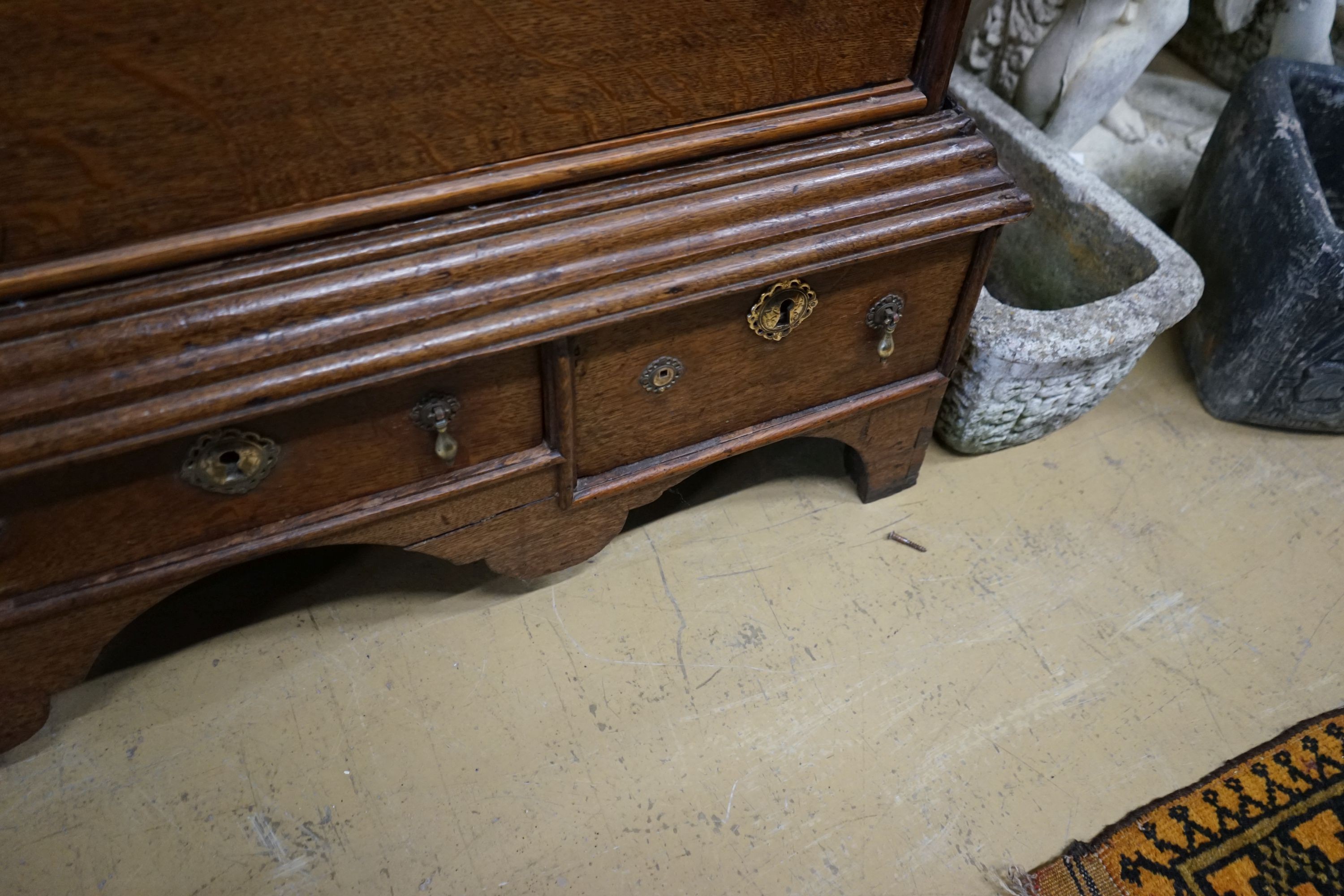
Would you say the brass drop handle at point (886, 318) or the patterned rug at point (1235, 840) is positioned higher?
the brass drop handle at point (886, 318)

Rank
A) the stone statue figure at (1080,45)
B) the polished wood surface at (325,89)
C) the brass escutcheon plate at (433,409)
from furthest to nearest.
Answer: the stone statue figure at (1080,45) < the brass escutcheon plate at (433,409) < the polished wood surface at (325,89)

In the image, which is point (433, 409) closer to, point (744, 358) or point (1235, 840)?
point (744, 358)

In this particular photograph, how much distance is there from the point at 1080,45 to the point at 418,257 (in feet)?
4.00

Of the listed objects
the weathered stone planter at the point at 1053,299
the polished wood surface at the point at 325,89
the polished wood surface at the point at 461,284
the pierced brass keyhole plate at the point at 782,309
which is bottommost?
the weathered stone planter at the point at 1053,299

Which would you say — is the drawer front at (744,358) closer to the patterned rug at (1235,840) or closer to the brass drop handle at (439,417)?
the brass drop handle at (439,417)

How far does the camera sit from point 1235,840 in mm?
1234

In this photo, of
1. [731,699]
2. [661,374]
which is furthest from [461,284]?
[731,699]

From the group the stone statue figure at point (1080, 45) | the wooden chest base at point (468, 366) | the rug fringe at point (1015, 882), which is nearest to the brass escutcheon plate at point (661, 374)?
the wooden chest base at point (468, 366)

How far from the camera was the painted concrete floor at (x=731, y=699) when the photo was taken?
3.85ft

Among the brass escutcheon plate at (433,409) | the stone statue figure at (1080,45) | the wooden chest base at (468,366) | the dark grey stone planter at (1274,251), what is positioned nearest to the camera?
the wooden chest base at (468,366)

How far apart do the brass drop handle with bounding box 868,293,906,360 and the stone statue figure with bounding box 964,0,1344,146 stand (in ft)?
2.30

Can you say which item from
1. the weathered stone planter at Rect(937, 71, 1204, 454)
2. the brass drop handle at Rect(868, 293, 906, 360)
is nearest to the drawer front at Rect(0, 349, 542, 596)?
the brass drop handle at Rect(868, 293, 906, 360)

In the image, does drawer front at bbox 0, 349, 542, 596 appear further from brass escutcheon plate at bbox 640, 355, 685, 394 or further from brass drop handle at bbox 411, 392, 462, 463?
brass escutcheon plate at bbox 640, 355, 685, 394

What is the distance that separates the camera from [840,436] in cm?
140
